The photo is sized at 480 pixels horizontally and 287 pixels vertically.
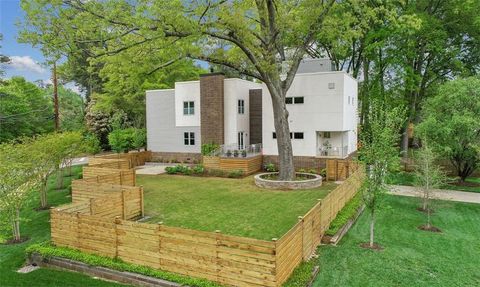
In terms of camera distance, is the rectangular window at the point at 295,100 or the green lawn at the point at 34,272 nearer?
the green lawn at the point at 34,272

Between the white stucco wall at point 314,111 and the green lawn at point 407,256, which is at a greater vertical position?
the white stucco wall at point 314,111

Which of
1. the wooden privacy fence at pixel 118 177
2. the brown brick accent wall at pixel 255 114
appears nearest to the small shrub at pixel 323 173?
the brown brick accent wall at pixel 255 114

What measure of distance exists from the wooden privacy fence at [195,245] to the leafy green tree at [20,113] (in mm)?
23958

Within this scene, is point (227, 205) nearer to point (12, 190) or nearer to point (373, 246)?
point (373, 246)

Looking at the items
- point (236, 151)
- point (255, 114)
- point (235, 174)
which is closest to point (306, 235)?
point (235, 174)

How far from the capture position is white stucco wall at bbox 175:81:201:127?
85.1 ft

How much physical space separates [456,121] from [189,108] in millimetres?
17940

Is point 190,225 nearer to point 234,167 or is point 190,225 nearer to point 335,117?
point 234,167

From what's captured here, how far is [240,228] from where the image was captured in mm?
11242

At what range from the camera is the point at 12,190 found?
35.9 ft

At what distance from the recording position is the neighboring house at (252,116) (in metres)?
21.6

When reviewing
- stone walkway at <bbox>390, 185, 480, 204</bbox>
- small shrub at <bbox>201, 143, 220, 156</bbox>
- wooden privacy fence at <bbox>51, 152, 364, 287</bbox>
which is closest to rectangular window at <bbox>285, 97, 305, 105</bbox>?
small shrub at <bbox>201, 143, 220, 156</bbox>

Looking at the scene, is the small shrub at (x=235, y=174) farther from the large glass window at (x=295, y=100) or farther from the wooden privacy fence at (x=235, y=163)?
the large glass window at (x=295, y=100)

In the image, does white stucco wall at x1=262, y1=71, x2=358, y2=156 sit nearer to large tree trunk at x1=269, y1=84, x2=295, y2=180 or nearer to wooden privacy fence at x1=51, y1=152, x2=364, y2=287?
large tree trunk at x1=269, y1=84, x2=295, y2=180
